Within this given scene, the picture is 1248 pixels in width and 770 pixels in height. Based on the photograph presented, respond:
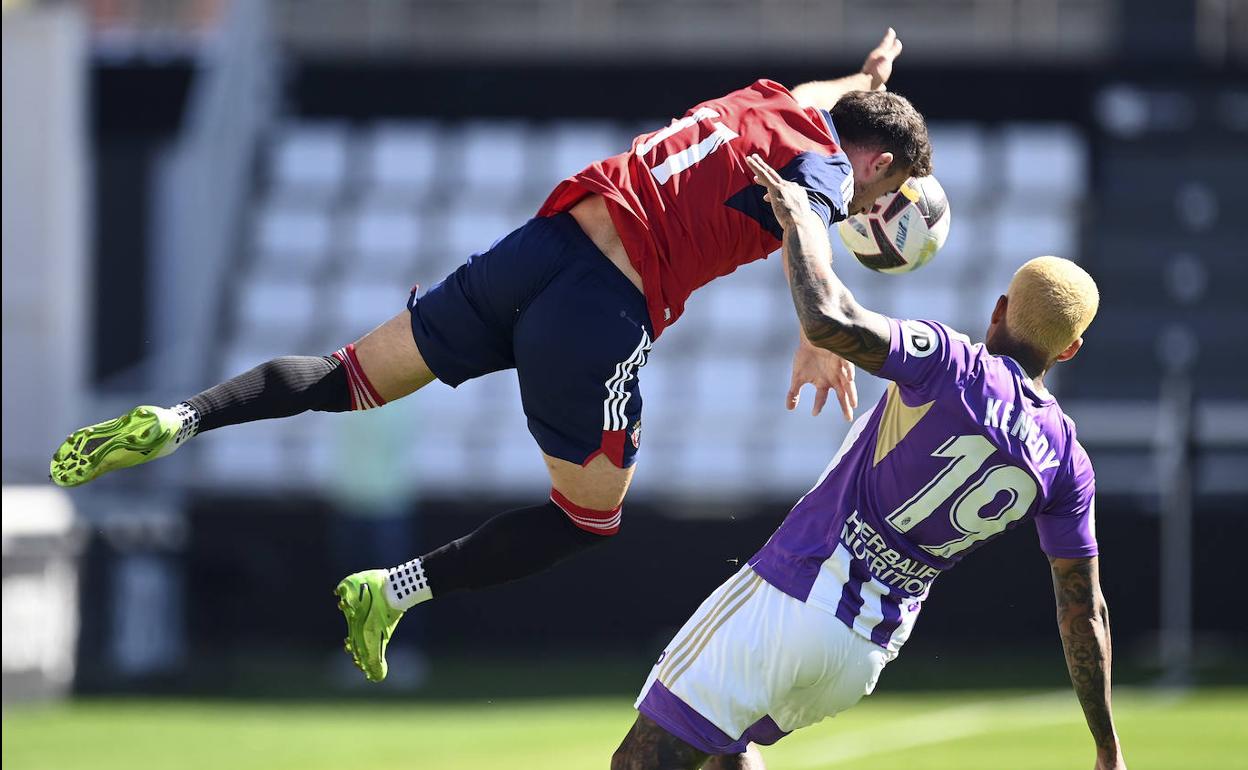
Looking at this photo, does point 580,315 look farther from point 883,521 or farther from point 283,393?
point 883,521

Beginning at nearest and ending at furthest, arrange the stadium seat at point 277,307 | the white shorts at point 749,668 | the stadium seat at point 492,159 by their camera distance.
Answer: the white shorts at point 749,668 < the stadium seat at point 277,307 < the stadium seat at point 492,159

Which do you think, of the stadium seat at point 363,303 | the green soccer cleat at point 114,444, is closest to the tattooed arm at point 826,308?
the green soccer cleat at point 114,444

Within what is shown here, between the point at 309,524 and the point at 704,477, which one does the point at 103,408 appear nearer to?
the point at 309,524

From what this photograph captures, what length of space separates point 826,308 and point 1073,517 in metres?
0.98

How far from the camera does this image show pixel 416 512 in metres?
14.5

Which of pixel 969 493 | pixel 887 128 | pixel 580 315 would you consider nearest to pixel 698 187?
pixel 580 315

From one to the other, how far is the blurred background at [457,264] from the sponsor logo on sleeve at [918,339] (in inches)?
329

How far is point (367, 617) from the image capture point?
5371 mm

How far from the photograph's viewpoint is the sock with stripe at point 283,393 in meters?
5.22

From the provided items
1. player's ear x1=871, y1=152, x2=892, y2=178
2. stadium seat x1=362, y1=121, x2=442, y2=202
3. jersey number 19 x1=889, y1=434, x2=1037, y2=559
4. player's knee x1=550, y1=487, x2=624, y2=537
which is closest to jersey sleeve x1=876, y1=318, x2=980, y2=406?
jersey number 19 x1=889, y1=434, x2=1037, y2=559

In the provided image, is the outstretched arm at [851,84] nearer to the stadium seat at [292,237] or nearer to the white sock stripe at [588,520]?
the white sock stripe at [588,520]

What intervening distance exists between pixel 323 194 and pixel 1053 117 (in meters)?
6.94

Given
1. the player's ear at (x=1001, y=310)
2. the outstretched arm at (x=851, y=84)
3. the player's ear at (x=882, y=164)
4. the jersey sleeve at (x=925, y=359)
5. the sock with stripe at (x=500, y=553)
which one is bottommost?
the sock with stripe at (x=500, y=553)

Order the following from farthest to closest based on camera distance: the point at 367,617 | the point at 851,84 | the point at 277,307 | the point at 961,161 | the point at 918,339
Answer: the point at 961,161 < the point at 277,307 < the point at 851,84 < the point at 367,617 < the point at 918,339
